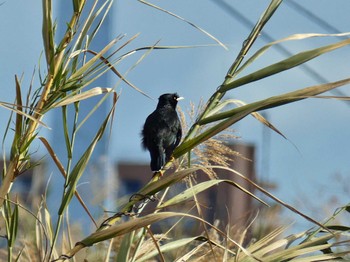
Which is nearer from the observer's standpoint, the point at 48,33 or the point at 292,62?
the point at 292,62

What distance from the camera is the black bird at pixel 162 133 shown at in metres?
3.45

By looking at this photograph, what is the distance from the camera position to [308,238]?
2219 millimetres

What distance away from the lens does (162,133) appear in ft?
11.9

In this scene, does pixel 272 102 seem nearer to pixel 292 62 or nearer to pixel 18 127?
pixel 292 62

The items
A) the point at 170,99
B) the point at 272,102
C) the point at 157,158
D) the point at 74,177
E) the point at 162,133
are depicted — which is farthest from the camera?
the point at 170,99

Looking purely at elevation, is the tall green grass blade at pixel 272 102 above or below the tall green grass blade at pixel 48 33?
below

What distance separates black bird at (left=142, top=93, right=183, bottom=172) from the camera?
345 centimetres

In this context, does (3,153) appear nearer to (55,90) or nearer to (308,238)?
(55,90)

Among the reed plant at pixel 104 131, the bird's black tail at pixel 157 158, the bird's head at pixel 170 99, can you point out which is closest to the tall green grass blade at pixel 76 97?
the reed plant at pixel 104 131

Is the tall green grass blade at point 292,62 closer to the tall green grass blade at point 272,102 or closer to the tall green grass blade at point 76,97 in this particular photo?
the tall green grass blade at point 272,102

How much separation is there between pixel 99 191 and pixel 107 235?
1.33m

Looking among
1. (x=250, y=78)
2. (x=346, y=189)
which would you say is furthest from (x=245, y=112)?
(x=346, y=189)

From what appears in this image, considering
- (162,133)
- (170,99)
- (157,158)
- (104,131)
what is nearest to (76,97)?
(104,131)

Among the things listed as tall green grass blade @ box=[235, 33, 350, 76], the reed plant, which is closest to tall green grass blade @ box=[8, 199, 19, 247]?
the reed plant
